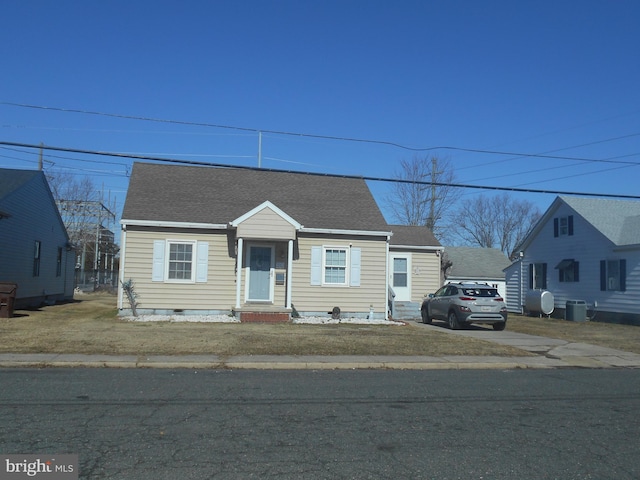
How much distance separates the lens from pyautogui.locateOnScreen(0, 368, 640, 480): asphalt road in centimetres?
547

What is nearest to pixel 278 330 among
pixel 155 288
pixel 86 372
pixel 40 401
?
pixel 155 288

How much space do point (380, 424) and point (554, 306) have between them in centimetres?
2451

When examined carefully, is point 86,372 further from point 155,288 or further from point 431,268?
point 431,268

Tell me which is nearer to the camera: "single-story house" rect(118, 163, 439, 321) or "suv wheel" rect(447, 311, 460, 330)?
"suv wheel" rect(447, 311, 460, 330)

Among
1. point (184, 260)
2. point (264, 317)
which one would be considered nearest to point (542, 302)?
point (264, 317)

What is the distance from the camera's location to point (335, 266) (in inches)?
848

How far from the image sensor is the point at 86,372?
34.1 ft

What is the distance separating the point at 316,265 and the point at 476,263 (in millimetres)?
28150

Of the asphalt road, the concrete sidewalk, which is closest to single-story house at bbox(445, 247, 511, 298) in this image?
the concrete sidewalk

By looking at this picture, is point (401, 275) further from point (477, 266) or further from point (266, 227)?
point (477, 266)

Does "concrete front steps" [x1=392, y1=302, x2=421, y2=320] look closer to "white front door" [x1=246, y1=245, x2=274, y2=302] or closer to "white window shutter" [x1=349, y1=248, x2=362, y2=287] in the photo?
"white window shutter" [x1=349, y1=248, x2=362, y2=287]

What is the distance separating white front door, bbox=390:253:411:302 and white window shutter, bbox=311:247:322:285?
6700 millimetres

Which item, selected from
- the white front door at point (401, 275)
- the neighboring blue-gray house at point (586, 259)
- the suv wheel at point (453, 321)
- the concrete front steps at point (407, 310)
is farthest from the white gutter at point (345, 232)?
the neighboring blue-gray house at point (586, 259)

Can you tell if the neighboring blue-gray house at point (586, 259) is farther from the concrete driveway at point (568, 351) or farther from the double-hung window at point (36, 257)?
the double-hung window at point (36, 257)
